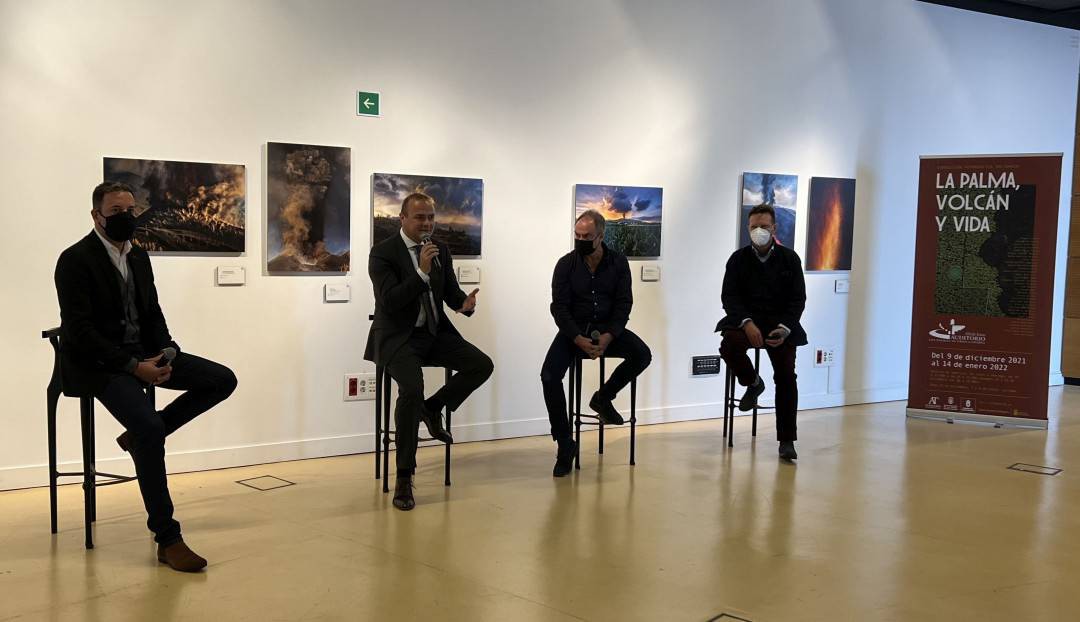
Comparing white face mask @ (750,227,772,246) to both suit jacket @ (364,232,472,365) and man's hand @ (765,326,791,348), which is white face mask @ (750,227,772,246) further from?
suit jacket @ (364,232,472,365)

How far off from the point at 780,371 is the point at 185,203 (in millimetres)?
3738

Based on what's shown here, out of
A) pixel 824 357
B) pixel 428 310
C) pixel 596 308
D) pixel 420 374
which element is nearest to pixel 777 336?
pixel 596 308

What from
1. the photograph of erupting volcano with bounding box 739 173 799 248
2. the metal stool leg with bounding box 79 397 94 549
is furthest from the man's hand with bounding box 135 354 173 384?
the photograph of erupting volcano with bounding box 739 173 799 248

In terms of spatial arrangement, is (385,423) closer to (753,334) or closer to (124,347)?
(124,347)

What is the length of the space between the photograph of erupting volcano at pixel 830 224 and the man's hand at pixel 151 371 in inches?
216

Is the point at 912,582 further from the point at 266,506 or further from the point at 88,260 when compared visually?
the point at 88,260

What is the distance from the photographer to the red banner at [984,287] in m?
7.37

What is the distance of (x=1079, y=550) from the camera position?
445 cm

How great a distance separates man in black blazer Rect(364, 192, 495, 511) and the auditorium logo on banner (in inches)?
164

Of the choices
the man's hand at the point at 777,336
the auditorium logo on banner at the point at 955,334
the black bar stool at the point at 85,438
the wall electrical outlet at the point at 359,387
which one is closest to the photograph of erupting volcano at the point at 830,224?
the auditorium logo on banner at the point at 955,334

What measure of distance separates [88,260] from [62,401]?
1490 mm

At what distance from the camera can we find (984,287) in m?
7.54

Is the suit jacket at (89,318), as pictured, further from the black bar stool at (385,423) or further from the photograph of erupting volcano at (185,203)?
the black bar stool at (385,423)

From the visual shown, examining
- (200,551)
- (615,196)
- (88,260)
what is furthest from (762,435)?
(88,260)
